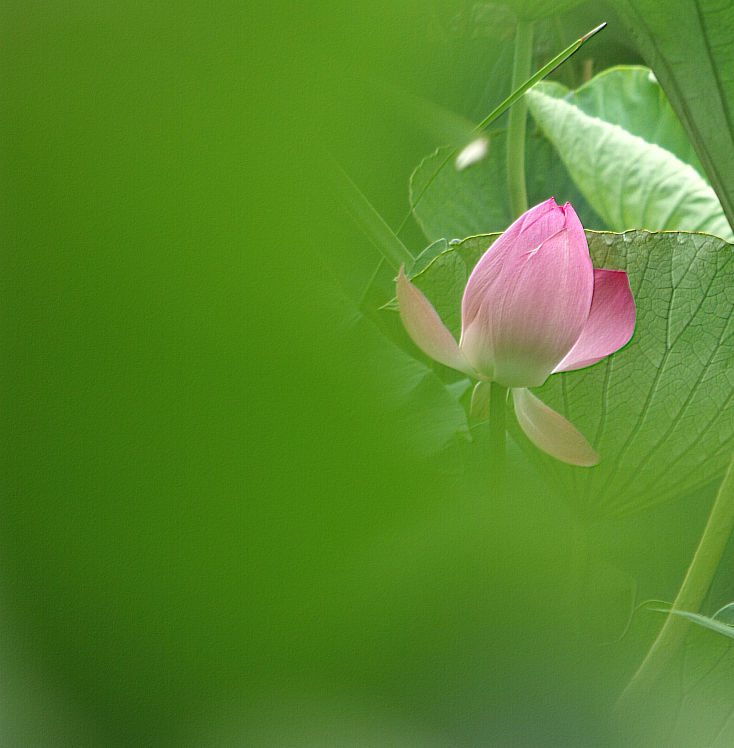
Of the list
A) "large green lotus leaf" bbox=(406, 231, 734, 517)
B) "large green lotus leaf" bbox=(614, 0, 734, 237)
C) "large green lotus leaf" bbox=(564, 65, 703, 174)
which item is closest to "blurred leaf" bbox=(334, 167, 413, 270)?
"large green lotus leaf" bbox=(406, 231, 734, 517)

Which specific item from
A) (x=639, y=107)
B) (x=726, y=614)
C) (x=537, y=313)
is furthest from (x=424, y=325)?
(x=639, y=107)

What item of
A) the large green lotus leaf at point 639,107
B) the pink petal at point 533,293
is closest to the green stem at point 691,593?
the pink petal at point 533,293

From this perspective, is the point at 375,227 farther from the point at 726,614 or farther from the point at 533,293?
the point at 726,614

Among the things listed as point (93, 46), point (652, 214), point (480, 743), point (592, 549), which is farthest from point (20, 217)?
point (652, 214)

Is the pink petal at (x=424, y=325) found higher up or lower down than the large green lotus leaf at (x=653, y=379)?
higher up

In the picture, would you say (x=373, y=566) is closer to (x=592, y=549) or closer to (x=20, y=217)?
(x=20, y=217)

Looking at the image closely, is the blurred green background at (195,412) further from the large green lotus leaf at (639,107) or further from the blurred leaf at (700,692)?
the large green lotus leaf at (639,107)
